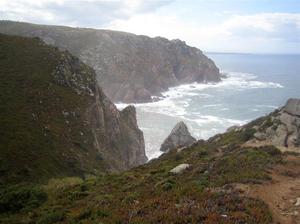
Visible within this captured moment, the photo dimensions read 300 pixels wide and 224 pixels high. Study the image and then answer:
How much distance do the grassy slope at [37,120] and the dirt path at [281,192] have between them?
2226 centimetres

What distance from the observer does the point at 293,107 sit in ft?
97.5

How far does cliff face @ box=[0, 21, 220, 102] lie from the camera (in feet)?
434

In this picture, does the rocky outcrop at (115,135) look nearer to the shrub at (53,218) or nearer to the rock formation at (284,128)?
the rock formation at (284,128)

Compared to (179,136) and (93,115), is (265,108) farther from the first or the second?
(93,115)

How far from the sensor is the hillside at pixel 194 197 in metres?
12.7

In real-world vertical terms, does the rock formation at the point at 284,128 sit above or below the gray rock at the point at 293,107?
below

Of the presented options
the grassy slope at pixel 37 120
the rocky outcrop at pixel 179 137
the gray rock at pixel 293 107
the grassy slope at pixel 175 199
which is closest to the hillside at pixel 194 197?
the grassy slope at pixel 175 199

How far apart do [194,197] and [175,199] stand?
0.82 m

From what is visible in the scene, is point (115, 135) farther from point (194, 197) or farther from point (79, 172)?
point (194, 197)

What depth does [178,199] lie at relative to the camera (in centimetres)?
1475

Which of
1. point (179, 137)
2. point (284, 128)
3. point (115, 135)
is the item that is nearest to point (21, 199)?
point (284, 128)

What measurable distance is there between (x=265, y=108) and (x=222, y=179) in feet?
305

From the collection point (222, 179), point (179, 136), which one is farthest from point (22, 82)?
point (222, 179)

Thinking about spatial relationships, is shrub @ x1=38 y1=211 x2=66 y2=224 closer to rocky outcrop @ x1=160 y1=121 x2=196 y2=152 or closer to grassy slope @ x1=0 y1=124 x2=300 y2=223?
grassy slope @ x1=0 y1=124 x2=300 y2=223
